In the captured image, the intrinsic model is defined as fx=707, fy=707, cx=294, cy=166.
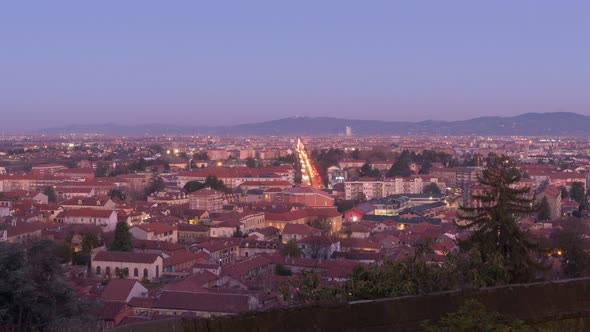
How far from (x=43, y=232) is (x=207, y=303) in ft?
53.5

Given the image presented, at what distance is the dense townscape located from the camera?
7906 millimetres

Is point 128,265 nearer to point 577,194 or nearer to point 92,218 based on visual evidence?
point 92,218

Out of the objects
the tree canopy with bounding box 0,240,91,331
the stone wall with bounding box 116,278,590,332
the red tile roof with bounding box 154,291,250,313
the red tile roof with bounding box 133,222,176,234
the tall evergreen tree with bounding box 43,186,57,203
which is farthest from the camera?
the tall evergreen tree with bounding box 43,186,57,203

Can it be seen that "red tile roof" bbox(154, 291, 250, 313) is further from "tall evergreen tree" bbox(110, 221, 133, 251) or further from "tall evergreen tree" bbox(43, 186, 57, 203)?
"tall evergreen tree" bbox(43, 186, 57, 203)

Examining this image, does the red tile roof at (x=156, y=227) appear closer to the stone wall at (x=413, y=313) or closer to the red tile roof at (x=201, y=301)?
the red tile roof at (x=201, y=301)

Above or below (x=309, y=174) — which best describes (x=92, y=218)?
above

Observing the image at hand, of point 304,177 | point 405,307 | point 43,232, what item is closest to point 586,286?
point 405,307

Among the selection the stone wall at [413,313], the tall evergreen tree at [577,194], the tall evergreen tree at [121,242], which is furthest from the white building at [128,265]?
the tall evergreen tree at [577,194]

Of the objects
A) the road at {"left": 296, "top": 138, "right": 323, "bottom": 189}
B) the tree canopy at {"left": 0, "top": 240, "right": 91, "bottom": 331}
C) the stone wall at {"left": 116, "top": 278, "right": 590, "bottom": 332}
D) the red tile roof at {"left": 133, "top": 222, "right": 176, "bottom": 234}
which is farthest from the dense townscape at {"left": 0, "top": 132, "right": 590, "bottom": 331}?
the road at {"left": 296, "top": 138, "right": 323, "bottom": 189}

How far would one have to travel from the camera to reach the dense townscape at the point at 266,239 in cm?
791

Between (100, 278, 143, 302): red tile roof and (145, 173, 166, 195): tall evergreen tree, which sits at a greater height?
(100, 278, 143, 302): red tile roof

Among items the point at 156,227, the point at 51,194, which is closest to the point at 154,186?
the point at 51,194

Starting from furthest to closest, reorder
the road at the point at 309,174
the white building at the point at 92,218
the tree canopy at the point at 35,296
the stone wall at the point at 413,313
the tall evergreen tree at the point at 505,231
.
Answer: the road at the point at 309,174 < the white building at the point at 92,218 < the tall evergreen tree at the point at 505,231 < the tree canopy at the point at 35,296 < the stone wall at the point at 413,313

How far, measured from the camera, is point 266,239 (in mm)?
30359
